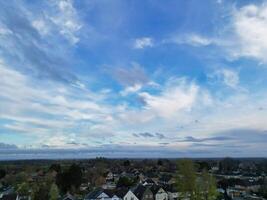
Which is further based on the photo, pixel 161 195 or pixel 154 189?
pixel 154 189

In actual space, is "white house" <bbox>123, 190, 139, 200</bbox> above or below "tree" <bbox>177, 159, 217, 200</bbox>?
below

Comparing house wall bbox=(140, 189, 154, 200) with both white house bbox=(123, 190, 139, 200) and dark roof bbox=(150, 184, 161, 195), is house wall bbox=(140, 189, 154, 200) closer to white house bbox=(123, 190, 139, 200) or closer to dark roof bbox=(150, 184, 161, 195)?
dark roof bbox=(150, 184, 161, 195)

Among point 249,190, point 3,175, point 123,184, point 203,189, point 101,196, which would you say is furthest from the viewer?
point 3,175

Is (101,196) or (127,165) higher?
(127,165)

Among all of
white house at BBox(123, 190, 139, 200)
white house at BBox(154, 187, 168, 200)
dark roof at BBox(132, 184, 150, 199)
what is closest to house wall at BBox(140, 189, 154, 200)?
dark roof at BBox(132, 184, 150, 199)

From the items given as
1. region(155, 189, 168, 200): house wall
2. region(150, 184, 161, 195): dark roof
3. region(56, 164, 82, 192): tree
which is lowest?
region(155, 189, 168, 200): house wall

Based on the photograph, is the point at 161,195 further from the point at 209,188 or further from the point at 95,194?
the point at 209,188

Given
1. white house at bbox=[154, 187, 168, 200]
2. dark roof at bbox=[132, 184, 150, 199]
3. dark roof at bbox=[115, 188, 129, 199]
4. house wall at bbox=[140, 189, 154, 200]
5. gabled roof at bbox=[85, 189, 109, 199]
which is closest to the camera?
gabled roof at bbox=[85, 189, 109, 199]

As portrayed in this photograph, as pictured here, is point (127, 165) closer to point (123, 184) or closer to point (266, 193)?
point (123, 184)

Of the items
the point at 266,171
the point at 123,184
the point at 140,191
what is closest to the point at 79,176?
the point at 123,184

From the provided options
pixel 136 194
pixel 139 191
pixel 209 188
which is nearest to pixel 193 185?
pixel 209 188

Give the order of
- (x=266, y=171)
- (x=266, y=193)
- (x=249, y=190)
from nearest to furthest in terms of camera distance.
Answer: (x=266, y=193), (x=249, y=190), (x=266, y=171)
